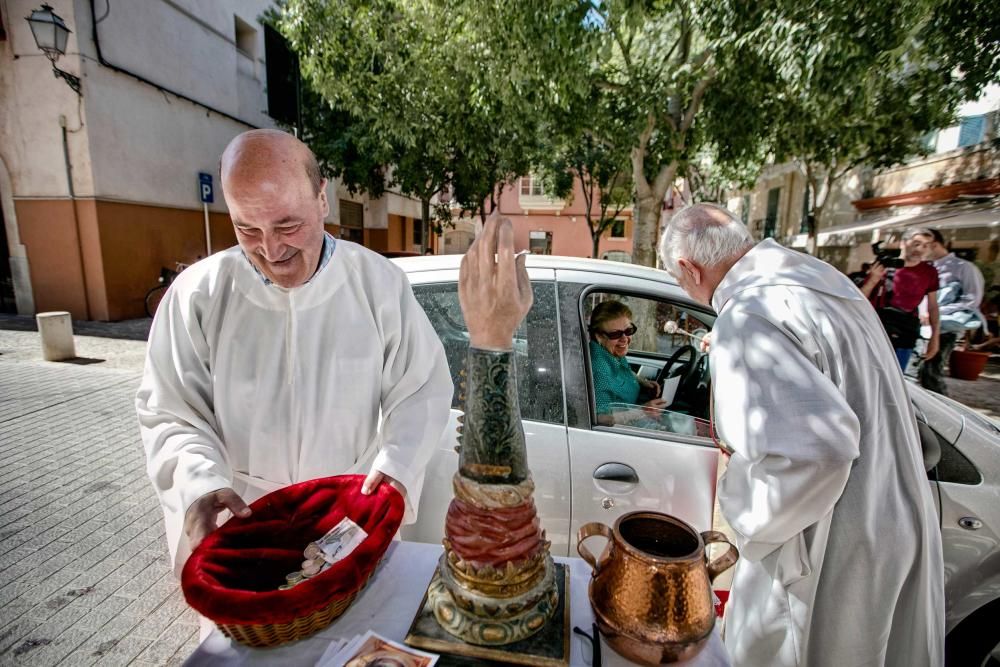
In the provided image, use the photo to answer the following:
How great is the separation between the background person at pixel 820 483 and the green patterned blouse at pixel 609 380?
Answer: 0.80 meters

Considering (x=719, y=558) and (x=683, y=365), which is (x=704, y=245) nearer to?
(x=719, y=558)

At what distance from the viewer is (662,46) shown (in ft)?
25.0

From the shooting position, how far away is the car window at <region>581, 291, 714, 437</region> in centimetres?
226

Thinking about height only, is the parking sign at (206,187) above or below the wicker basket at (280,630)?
above

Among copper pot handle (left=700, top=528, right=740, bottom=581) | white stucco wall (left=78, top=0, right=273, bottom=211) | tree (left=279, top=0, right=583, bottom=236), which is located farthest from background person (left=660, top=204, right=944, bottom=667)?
white stucco wall (left=78, top=0, right=273, bottom=211)

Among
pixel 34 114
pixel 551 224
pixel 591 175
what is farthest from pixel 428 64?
pixel 551 224

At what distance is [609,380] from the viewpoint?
243cm

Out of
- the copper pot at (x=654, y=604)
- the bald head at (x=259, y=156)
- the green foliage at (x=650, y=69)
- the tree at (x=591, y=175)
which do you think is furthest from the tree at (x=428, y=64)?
the copper pot at (x=654, y=604)

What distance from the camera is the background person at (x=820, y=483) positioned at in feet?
4.31

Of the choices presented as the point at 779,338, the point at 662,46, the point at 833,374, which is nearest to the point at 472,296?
the point at 779,338

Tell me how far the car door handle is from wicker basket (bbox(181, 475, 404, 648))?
0.94 meters

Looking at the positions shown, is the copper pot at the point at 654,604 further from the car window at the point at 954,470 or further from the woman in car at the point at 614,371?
the car window at the point at 954,470

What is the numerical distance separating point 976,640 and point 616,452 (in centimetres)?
Answer: 150

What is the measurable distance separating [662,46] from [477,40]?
367 centimetres
